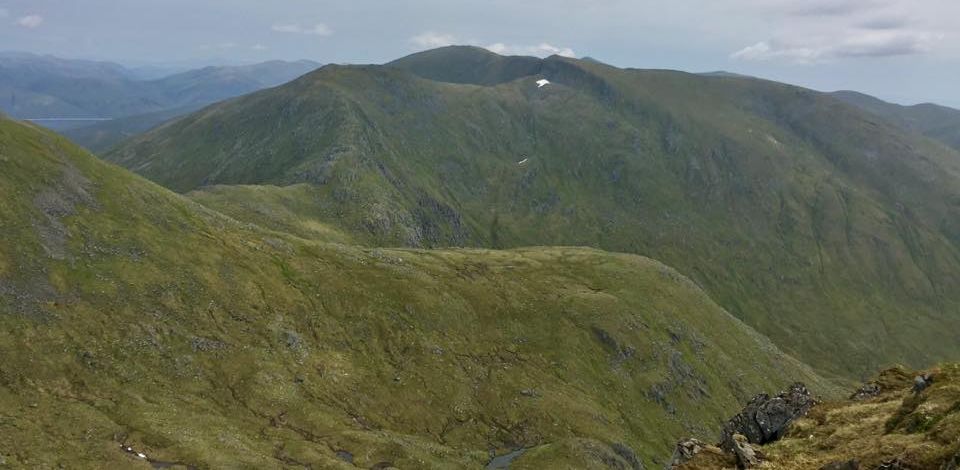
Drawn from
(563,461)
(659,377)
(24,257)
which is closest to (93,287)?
(24,257)

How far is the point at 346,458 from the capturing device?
3511 inches

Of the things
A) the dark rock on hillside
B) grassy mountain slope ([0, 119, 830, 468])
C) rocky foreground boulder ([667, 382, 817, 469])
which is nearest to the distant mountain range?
rocky foreground boulder ([667, 382, 817, 469])

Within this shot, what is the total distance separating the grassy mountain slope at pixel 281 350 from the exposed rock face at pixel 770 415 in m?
59.6

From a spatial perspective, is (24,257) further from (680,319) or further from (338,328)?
(680,319)

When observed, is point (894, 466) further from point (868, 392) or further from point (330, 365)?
point (330, 365)

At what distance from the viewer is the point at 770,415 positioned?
46.5 m

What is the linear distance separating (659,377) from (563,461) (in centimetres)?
6745

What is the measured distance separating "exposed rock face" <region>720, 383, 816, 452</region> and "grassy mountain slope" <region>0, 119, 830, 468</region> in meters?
59.6

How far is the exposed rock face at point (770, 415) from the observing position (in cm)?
4500

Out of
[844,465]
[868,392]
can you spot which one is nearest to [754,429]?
[868,392]

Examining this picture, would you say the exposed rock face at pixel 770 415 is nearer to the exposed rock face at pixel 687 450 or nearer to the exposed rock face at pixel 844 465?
the exposed rock face at pixel 687 450

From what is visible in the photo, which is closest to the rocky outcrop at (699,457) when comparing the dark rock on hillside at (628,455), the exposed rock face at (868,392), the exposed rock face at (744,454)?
the exposed rock face at (744,454)

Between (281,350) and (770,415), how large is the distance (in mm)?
88716

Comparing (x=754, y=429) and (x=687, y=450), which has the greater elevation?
(x=687, y=450)
